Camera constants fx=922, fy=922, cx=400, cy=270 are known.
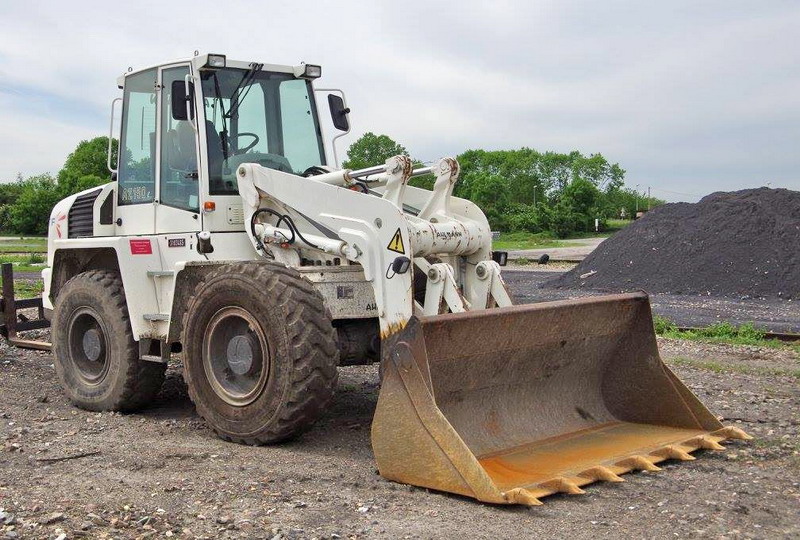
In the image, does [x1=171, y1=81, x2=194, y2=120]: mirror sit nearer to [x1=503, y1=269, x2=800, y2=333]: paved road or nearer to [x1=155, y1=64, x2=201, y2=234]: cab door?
[x1=155, y1=64, x2=201, y2=234]: cab door

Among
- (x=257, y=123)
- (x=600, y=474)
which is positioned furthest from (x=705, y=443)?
(x=257, y=123)

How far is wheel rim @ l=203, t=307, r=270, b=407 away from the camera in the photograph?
Result: 20.5 ft

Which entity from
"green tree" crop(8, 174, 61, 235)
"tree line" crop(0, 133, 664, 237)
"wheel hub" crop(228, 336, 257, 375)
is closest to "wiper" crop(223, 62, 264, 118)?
"wheel hub" crop(228, 336, 257, 375)

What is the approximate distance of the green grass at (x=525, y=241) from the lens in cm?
4464

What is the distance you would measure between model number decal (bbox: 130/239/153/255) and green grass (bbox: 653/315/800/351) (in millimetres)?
7515

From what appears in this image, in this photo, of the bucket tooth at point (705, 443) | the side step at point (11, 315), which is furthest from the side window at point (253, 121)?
the side step at point (11, 315)

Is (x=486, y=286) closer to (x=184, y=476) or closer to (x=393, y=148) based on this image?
(x=184, y=476)

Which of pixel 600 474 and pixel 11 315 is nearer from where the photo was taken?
pixel 600 474

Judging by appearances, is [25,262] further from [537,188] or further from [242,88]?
[537,188]

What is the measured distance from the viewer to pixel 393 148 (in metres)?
50.2

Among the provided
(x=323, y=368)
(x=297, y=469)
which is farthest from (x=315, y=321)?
(x=297, y=469)

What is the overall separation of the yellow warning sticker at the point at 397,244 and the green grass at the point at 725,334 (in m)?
7.20

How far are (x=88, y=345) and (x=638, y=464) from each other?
4.82m

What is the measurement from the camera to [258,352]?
6270 mm
